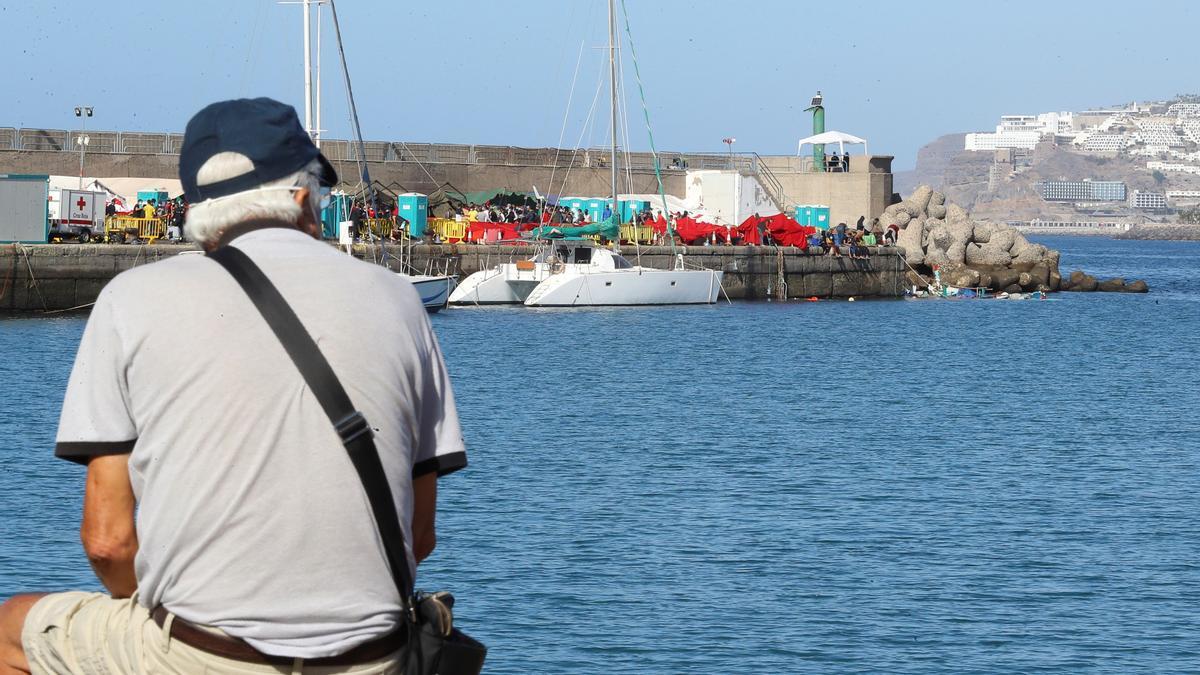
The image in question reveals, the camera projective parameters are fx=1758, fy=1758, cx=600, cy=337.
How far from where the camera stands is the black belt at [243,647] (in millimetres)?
3092

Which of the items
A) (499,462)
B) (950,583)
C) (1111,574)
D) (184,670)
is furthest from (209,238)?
(499,462)

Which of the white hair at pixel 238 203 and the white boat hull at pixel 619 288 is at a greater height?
the white hair at pixel 238 203

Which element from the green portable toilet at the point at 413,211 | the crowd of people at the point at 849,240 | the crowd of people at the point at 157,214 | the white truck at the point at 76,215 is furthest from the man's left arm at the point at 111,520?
the crowd of people at the point at 849,240

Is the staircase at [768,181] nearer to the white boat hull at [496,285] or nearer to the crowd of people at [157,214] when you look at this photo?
the white boat hull at [496,285]

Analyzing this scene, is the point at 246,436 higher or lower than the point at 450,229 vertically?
lower

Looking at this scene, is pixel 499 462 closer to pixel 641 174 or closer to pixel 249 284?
pixel 249 284

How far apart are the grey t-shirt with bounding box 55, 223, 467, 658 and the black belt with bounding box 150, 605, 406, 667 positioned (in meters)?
0.03

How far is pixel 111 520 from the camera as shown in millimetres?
3230

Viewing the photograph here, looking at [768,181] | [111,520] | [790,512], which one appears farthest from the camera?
[768,181]

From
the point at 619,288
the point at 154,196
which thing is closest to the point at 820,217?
the point at 619,288

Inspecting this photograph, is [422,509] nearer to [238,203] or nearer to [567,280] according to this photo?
[238,203]

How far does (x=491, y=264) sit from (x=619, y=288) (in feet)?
11.9

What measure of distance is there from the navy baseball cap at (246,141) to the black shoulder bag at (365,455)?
0.57ft

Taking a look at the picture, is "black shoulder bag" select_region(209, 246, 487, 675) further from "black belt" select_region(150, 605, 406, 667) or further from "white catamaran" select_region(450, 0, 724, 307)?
"white catamaran" select_region(450, 0, 724, 307)
